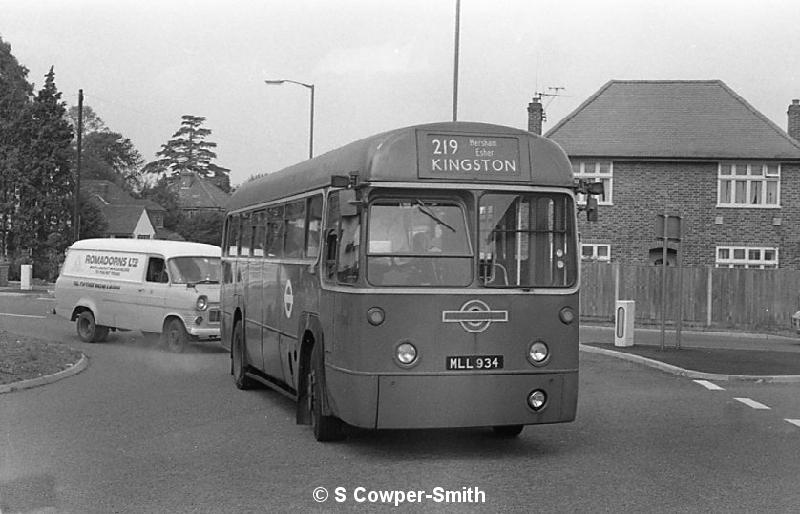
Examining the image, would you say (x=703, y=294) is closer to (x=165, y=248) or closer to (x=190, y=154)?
(x=165, y=248)

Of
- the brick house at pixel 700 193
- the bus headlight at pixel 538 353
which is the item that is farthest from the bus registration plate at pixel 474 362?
the brick house at pixel 700 193

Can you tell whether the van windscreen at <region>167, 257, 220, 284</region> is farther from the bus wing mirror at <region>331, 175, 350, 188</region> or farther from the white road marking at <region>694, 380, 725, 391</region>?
the bus wing mirror at <region>331, 175, 350, 188</region>

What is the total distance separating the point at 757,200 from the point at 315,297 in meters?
29.1

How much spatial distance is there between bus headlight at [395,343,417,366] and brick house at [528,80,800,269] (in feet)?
91.1

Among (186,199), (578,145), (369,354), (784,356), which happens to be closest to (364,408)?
(369,354)

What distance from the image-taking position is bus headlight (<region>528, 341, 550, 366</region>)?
873cm

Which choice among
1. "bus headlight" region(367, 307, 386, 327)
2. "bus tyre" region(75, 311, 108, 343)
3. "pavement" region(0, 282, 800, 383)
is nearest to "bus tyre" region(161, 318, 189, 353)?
"bus tyre" region(75, 311, 108, 343)

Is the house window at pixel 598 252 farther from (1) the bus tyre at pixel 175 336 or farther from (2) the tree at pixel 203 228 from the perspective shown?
(2) the tree at pixel 203 228

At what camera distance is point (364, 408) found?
8.47 metres

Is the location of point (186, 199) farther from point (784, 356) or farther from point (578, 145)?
point (784, 356)

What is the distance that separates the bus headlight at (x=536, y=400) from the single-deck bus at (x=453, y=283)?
0.05 ft

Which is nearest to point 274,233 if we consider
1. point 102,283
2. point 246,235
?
point 246,235

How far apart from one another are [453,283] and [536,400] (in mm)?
1208

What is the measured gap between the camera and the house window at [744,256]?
35562mm
